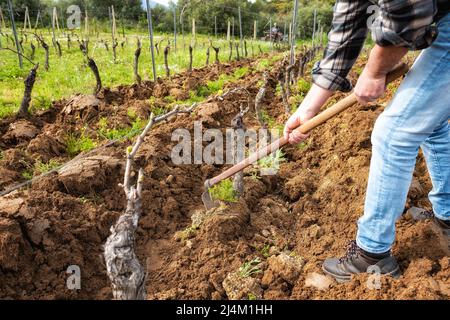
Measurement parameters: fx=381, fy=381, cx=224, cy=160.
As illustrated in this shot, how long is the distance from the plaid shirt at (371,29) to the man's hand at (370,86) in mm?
190

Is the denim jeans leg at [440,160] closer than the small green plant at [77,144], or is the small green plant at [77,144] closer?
the denim jeans leg at [440,160]

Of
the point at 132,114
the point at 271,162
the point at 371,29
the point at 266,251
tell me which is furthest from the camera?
the point at 132,114

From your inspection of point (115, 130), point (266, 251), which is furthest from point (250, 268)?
point (115, 130)

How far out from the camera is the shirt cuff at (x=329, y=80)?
206 centimetres

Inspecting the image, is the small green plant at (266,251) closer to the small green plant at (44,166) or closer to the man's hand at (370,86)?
the man's hand at (370,86)

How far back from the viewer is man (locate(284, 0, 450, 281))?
5.18 feet

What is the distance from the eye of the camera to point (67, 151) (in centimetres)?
406

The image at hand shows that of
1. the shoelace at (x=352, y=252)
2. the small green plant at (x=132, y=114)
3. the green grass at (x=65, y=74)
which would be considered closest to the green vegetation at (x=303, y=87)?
the small green plant at (x=132, y=114)

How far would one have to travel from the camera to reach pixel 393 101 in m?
1.86

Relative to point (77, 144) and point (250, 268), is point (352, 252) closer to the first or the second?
point (250, 268)

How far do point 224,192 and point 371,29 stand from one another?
67.3 inches

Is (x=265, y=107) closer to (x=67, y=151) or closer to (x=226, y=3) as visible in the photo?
(x=67, y=151)
